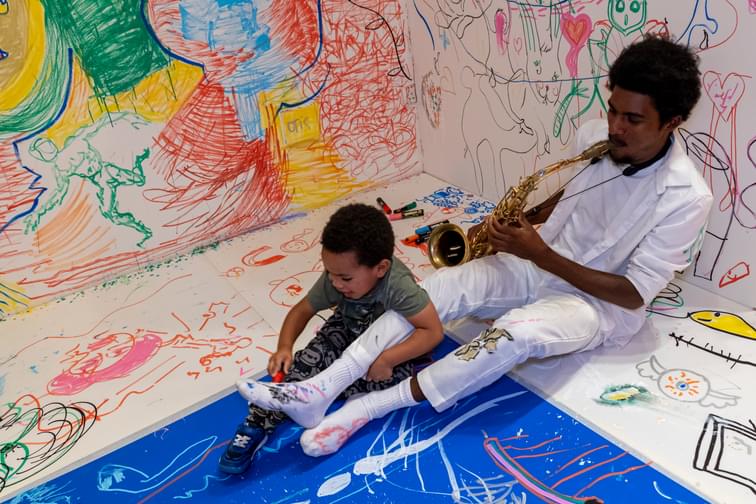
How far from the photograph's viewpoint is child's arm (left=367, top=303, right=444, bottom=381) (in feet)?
5.87

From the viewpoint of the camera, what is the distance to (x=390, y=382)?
73.8 inches

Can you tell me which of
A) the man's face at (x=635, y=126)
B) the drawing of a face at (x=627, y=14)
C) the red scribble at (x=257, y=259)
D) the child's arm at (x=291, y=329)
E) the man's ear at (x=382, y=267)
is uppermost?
the drawing of a face at (x=627, y=14)

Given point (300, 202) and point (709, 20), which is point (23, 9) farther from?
point (709, 20)

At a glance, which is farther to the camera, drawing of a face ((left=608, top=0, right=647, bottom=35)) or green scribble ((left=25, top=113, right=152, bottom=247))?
green scribble ((left=25, top=113, right=152, bottom=247))

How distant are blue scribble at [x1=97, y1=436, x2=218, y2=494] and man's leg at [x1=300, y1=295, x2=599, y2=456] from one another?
319 millimetres

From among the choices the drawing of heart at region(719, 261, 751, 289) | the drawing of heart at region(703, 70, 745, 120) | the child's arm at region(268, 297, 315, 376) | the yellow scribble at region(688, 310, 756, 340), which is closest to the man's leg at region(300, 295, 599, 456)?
the child's arm at region(268, 297, 315, 376)

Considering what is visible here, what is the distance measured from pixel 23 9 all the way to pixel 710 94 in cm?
215

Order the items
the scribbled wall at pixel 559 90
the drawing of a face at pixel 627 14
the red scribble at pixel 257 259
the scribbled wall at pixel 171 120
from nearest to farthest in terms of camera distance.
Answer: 1. the scribbled wall at pixel 559 90
2. the drawing of a face at pixel 627 14
3. the scribbled wall at pixel 171 120
4. the red scribble at pixel 257 259

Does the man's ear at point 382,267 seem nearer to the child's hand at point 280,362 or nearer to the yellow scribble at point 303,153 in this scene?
the child's hand at point 280,362

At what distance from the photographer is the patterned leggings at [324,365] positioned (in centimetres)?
177

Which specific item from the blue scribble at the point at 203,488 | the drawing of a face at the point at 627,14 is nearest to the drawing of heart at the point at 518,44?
the drawing of a face at the point at 627,14

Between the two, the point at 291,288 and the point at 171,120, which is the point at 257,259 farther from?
the point at 171,120

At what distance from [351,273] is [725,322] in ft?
3.97

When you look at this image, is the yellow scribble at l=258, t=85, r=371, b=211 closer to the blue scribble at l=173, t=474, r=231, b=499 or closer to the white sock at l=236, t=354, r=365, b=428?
the white sock at l=236, t=354, r=365, b=428
